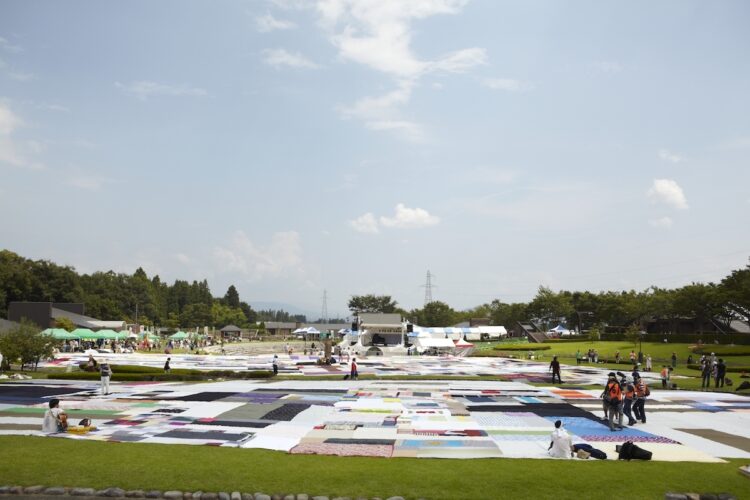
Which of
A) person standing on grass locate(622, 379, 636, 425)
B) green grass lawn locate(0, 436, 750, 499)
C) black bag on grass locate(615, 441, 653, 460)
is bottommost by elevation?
green grass lawn locate(0, 436, 750, 499)

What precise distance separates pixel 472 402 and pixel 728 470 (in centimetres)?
1623

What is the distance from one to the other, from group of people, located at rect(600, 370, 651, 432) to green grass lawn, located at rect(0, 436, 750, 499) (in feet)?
18.3

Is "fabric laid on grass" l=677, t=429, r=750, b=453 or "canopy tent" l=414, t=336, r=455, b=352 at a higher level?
"fabric laid on grass" l=677, t=429, r=750, b=453

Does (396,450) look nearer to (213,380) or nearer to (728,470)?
(728,470)

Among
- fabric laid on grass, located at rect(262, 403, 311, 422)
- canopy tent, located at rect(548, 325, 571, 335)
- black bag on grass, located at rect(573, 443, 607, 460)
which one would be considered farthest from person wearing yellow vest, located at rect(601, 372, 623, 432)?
canopy tent, located at rect(548, 325, 571, 335)

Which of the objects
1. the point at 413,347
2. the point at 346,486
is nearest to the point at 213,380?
the point at 346,486

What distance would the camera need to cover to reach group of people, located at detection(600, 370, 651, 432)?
23.4m

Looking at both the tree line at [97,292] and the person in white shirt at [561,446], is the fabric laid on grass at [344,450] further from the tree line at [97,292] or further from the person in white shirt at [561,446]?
the tree line at [97,292]

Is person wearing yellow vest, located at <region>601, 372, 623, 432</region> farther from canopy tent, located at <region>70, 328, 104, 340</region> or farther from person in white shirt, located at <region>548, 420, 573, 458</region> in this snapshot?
canopy tent, located at <region>70, 328, 104, 340</region>

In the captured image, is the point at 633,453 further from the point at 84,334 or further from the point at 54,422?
the point at 84,334

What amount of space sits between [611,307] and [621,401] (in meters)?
105

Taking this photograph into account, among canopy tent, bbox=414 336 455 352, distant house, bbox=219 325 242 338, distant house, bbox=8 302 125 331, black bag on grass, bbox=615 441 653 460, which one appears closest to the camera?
black bag on grass, bbox=615 441 653 460

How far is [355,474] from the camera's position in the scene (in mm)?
16234

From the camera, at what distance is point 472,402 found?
32.2 metres
